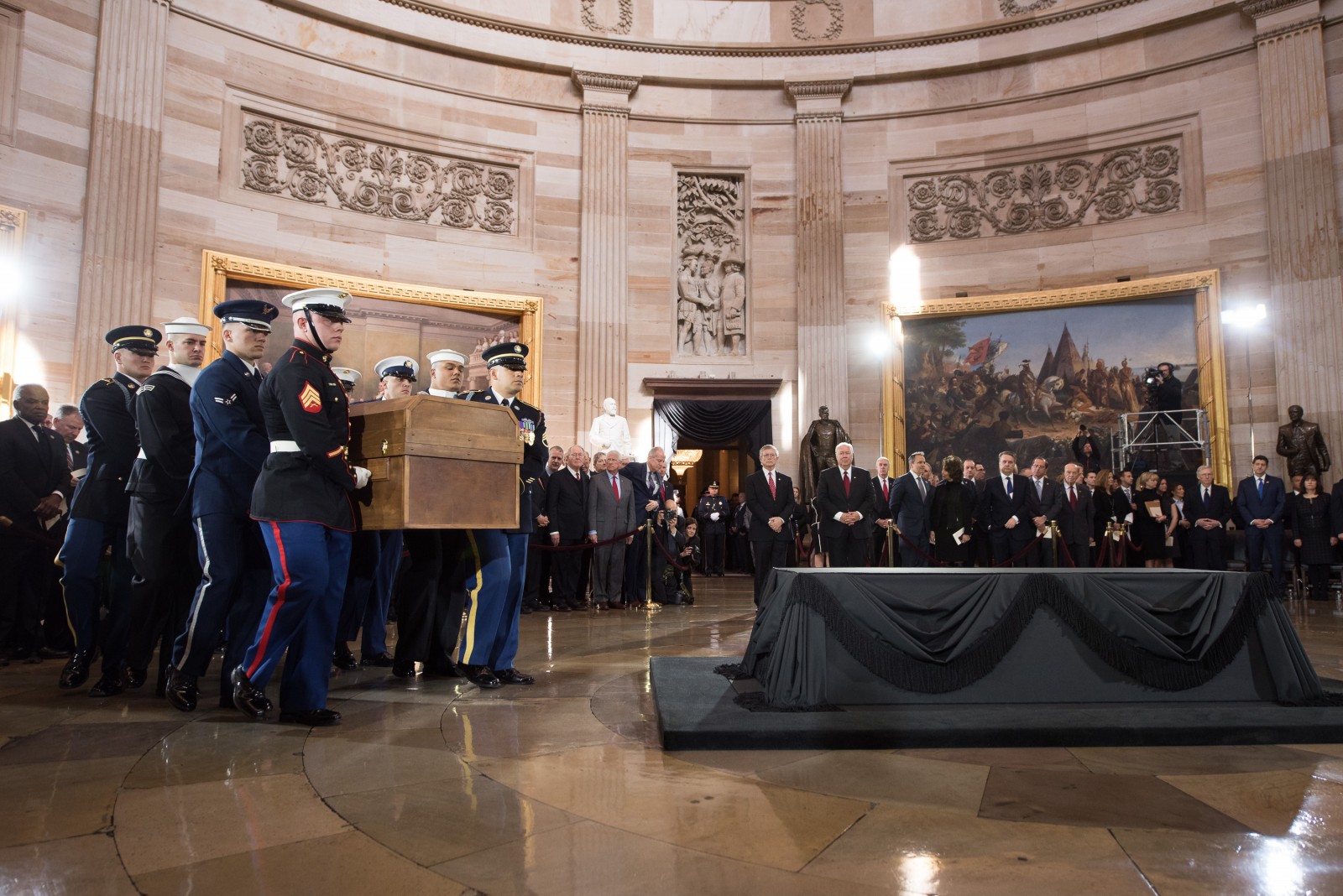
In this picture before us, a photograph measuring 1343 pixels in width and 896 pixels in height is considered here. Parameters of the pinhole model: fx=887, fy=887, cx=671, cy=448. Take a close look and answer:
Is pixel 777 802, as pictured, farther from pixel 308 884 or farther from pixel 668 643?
pixel 668 643

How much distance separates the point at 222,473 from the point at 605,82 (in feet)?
40.0

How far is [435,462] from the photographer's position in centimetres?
426

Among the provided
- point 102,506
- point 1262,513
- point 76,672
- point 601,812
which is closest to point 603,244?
point 1262,513

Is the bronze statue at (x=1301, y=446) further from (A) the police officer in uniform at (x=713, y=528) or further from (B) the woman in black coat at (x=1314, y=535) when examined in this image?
(A) the police officer in uniform at (x=713, y=528)

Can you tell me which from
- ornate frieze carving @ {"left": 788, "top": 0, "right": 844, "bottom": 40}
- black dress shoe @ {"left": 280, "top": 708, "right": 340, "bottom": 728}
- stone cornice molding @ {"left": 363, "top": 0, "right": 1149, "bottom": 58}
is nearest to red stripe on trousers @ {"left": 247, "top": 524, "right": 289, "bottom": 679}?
black dress shoe @ {"left": 280, "top": 708, "right": 340, "bottom": 728}

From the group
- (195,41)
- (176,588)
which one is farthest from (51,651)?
(195,41)

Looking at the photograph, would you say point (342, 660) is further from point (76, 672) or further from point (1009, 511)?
point (1009, 511)

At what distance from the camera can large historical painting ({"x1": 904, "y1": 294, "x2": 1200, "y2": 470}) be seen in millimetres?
13148

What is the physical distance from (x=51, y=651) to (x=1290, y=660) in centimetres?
781

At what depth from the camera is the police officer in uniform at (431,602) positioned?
5273 millimetres

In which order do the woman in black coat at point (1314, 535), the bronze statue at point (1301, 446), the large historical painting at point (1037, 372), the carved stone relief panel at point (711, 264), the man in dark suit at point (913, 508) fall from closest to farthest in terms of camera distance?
the man in dark suit at point (913, 508)
the woman in black coat at point (1314, 535)
the bronze statue at point (1301, 446)
the large historical painting at point (1037, 372)
the carved stone relief panel at point (711, 264)

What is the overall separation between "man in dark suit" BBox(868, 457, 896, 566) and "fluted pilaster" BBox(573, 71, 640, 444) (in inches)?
183

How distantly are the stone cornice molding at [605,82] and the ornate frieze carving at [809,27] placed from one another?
297 cm

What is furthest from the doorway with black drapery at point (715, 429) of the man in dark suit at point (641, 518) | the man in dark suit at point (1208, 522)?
the man in dark suit at point (1208, 522)
